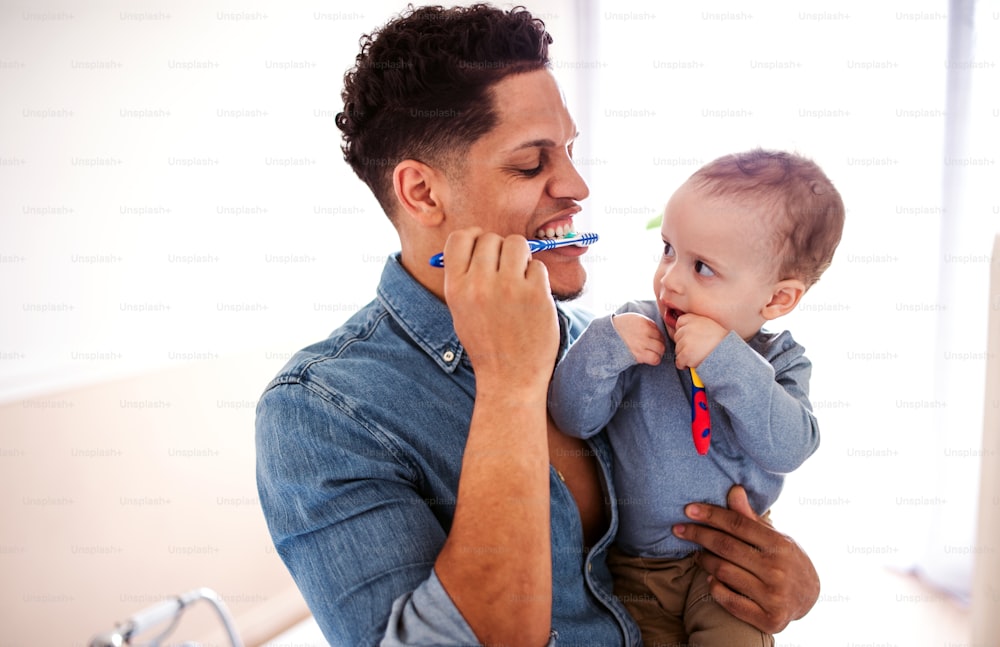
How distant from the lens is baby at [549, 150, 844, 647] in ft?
3.87

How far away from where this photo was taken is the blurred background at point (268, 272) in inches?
80.0

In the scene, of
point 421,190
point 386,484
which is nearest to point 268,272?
point 421,190

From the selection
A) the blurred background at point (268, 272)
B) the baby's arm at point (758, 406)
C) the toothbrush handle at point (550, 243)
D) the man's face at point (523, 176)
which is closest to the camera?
the baby's arm at point (758, 406)

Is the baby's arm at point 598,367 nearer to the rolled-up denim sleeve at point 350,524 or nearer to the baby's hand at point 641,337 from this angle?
the baby's hand at point 641,337

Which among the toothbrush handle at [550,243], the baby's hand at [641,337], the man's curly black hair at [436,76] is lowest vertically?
the baby's hand at [641,337]

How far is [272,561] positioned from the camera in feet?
8.54

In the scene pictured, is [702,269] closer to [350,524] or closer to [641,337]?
[641,337]

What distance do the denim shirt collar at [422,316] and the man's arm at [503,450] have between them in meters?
0.20

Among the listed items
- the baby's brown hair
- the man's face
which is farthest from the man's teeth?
the baby's brown hair

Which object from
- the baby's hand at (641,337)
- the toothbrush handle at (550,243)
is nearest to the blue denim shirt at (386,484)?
the toothbrush handle at (550,243)

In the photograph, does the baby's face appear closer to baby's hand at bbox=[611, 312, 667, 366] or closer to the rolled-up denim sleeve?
baby's hand at bbox=[611, 312, 667, 366]

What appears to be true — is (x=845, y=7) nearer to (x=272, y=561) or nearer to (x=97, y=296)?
(x=97, y=296)

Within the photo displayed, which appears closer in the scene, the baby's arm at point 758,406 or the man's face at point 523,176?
the baby's arm at point 758,406

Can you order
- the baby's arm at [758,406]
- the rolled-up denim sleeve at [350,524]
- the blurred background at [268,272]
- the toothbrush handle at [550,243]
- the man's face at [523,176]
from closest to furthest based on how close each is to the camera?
the rolled-up denim sleeve at [350,524] → the baby's arm at [758,406] → the toothbrush handle at [550,243] → the man's face at [523,176] → the blurred background at [268,272]
